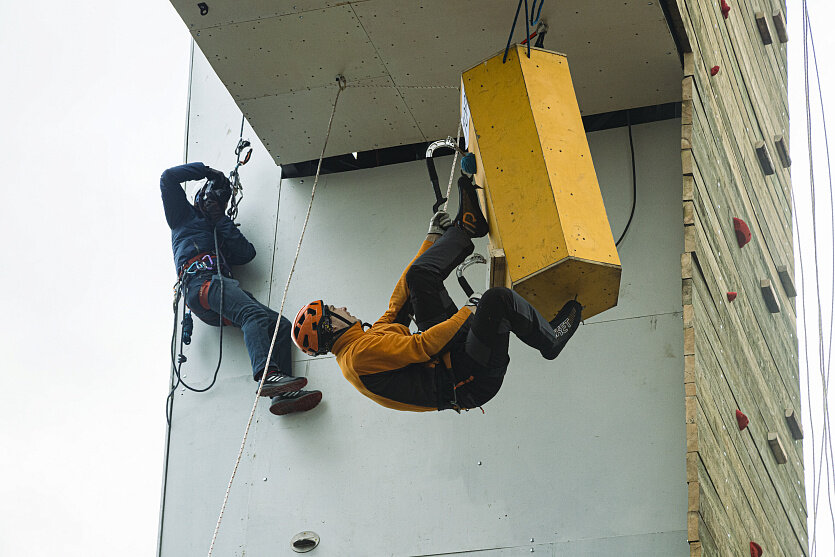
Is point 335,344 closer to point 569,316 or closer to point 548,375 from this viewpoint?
point 569,316

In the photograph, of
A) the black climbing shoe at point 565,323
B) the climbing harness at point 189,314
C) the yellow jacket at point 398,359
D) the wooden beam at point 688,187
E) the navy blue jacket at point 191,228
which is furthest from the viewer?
the navy blue jacket at point 191,228

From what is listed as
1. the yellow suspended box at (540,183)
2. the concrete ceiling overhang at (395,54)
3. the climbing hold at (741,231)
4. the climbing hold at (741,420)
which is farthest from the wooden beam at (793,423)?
the yellow suspended box at (540,183)

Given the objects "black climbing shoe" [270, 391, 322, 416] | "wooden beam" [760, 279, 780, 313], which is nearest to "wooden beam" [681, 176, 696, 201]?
"wooden beam" [760, 279, 780, 313]

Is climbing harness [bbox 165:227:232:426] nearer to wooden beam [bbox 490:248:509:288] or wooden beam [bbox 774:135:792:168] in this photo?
wooden beam [bbox 490:248:509:288]

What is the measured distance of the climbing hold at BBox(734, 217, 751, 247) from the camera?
706 cm

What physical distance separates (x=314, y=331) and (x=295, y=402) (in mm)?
1519

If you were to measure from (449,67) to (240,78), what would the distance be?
117cm

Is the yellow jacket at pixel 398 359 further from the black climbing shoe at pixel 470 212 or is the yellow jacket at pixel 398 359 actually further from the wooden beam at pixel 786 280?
the wooden beam at pixel 786 280

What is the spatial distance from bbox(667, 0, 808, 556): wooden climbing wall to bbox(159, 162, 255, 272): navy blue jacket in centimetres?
280

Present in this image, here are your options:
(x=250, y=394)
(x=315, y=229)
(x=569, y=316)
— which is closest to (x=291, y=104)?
(x=315, y=229)

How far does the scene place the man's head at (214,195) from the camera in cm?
744

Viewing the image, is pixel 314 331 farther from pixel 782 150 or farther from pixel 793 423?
pixel 782 150

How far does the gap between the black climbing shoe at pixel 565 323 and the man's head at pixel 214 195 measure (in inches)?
120

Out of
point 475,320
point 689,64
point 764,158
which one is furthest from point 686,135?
point 764,158
